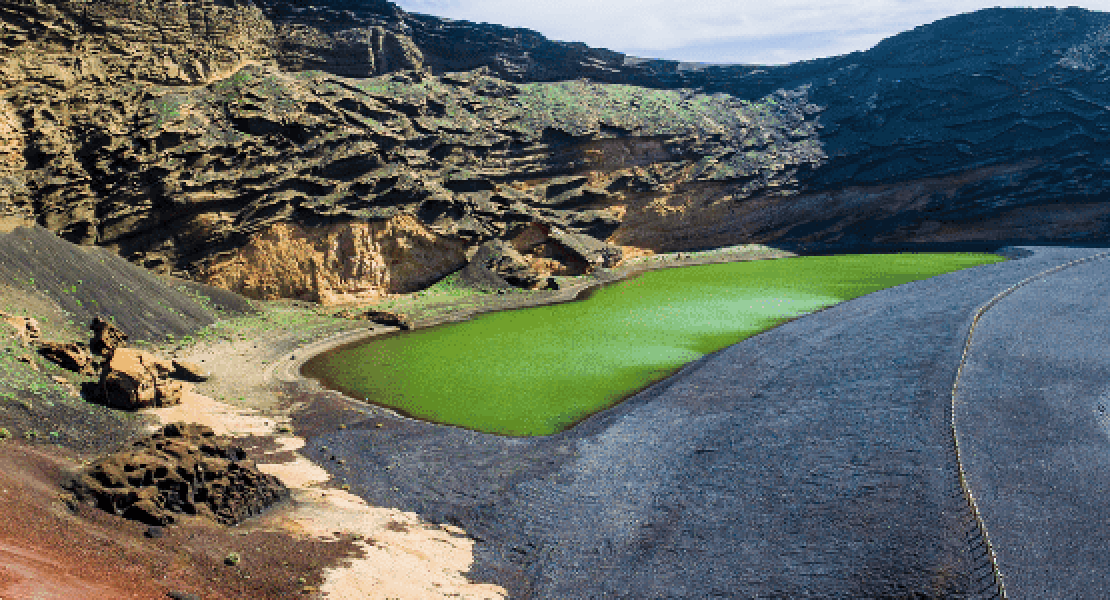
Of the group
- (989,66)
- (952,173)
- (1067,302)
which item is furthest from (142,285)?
(989,66)

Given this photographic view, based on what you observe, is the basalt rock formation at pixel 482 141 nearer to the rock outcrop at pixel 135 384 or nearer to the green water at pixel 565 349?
the green water at pixel 565 349

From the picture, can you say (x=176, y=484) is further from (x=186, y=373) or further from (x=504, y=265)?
(x=504, y=265)

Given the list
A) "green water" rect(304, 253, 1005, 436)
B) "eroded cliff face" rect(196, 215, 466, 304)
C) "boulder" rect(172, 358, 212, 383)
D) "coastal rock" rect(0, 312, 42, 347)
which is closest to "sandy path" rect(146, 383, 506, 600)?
"green water" rect(304, 253, 1005, 436)

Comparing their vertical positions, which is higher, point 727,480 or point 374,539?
point 727,480

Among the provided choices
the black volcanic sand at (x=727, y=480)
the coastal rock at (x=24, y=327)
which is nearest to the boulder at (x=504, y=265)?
the black volcanic sand at (x=727, y=480)

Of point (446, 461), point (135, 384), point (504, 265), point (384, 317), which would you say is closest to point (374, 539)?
point (446, 461)

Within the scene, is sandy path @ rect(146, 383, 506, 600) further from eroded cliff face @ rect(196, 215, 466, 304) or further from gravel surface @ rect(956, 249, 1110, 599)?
eroded cliff face @ rect(196, 215, 466, 304)
